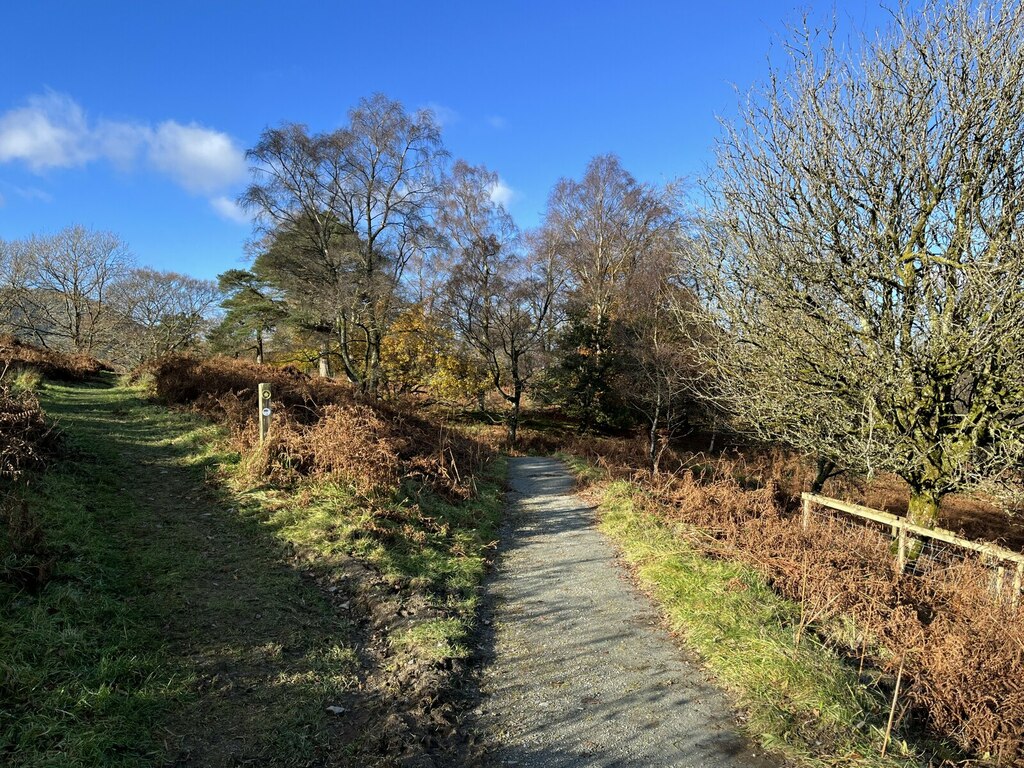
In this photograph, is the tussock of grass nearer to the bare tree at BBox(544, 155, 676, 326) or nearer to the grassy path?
the grassy path

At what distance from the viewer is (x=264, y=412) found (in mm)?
8516

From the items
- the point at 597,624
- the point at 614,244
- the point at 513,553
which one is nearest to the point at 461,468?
the point at 513,553

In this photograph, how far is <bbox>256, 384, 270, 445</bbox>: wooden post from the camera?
848 cm

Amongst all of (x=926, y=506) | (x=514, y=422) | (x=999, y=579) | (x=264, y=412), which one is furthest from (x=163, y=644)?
(x=514, y=422)

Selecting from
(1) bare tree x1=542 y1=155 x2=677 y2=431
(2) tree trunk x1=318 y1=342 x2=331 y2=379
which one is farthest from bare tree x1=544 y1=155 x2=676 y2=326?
(2) tree trunk x1=318 y1=342 x2=331 y2=379

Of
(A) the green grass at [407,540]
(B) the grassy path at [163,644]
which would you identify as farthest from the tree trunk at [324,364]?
(B) the grassy path at [163,644]

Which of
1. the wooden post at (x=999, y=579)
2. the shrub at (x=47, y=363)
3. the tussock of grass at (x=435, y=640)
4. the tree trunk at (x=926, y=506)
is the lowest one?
the tussock of grass at (x=435, y=640)

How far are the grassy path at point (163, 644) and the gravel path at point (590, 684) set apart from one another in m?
1.17

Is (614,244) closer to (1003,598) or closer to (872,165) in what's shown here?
(872,165)

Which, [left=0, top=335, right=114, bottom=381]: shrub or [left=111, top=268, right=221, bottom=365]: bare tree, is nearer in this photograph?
[left=0, top=335, right=114, bottom=381]: shrub

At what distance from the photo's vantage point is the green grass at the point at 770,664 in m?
3.26

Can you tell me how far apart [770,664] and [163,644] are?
Answer: 451 cm

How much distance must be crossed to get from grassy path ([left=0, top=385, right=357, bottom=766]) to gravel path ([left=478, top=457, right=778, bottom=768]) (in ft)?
3.85

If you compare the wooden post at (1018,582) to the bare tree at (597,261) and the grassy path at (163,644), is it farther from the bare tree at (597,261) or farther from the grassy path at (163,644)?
the bare tree at (597,261)
